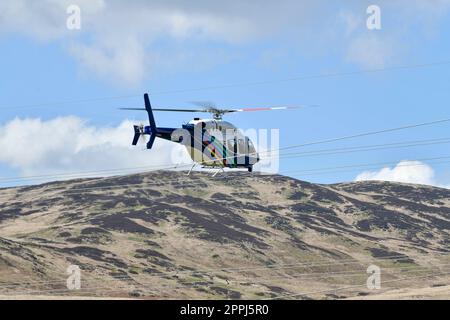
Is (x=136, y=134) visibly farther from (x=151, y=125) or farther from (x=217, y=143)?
(x=217, y=143)

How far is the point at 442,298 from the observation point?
647 feet

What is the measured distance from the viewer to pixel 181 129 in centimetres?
8512

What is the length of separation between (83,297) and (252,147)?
11610cm

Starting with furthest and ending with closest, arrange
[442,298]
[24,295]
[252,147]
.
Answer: [442,298]
[24,295]
[252,147]

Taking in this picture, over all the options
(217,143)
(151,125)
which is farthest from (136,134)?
(217,143)
